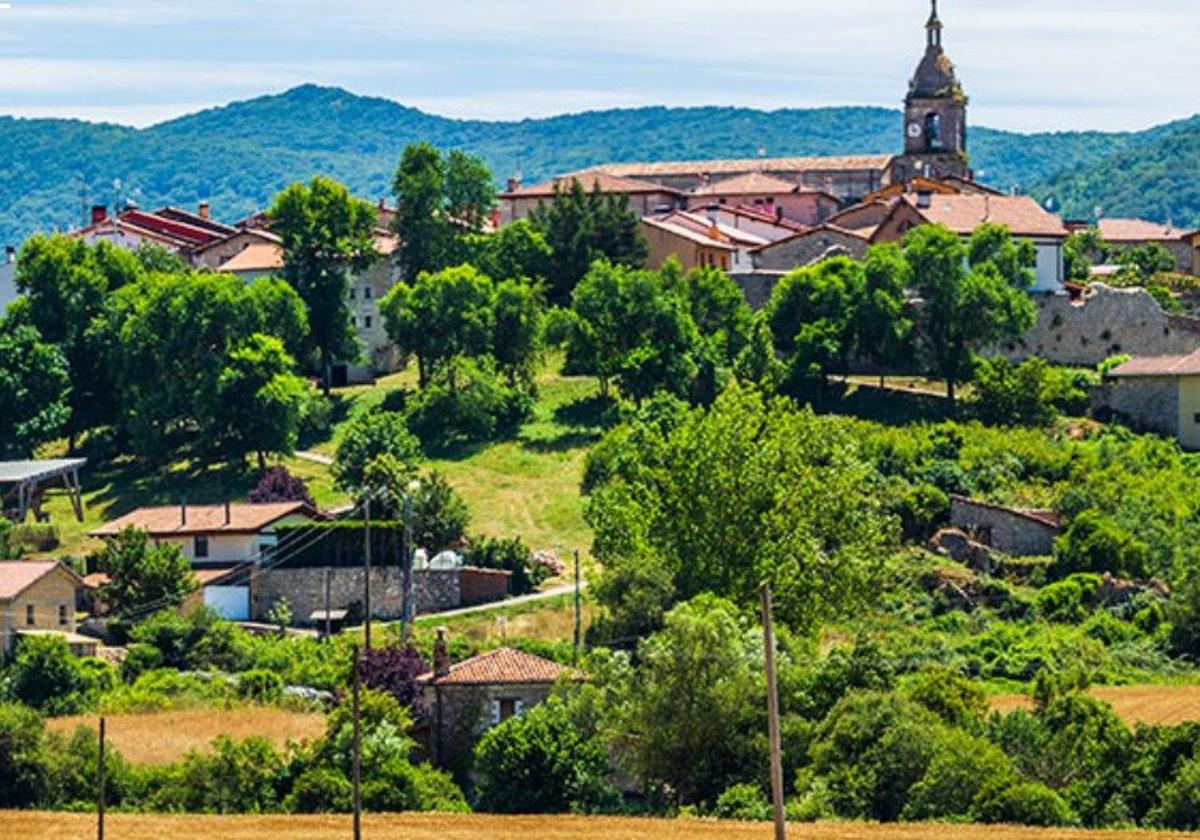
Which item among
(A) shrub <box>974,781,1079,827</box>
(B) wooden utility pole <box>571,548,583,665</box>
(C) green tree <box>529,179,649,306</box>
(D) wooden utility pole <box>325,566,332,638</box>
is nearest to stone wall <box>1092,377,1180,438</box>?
(C) green tree <box>529,179,649,306</box>

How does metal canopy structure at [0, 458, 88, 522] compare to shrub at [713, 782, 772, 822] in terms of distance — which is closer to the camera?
shrub at [713, 782, 772, 822]

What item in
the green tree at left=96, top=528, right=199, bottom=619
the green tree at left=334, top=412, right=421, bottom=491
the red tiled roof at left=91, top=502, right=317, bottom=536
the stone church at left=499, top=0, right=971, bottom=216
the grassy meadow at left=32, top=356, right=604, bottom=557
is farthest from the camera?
the stone church at left=499, top=0, right=971, bottom=216

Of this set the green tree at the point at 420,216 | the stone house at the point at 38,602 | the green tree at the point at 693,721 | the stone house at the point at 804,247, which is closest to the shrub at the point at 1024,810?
the green tree at the point at 693,721

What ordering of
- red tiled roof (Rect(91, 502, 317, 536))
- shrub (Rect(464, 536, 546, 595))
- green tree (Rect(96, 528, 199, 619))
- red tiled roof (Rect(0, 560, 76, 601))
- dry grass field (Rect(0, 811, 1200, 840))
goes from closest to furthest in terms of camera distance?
dry grass field (Rect(0, 811, 1200, 840))
red tiled roof (Rect(0, 560, 76, 601))
green tree (Rect(96, 528, 199, 619))
shrub (Rect(464, 536, 546, 595))
red tiled roof (Rect(91, 502, 317, 536))

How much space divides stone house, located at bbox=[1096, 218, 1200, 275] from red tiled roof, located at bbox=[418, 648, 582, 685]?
5120 centimetres

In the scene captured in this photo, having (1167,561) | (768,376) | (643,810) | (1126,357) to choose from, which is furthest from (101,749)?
(1126,357)

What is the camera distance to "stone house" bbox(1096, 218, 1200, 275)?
100m

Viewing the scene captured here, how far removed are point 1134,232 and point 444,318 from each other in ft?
125

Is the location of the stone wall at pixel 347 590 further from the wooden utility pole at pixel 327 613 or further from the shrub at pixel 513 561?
the shrub at pixel 513 561

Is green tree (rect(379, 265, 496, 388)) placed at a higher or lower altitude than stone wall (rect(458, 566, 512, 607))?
higher

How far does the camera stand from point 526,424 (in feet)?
257

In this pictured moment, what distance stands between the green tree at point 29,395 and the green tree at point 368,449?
1049 cm

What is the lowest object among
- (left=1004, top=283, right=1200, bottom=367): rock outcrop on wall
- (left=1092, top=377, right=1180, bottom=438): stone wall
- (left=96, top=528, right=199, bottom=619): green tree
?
(left=96, top=528, right=199, bottom=619): green tree

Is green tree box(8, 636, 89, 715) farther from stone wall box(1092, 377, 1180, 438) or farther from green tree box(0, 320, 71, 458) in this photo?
stone wall box(1092, 377, 1180, 438)
